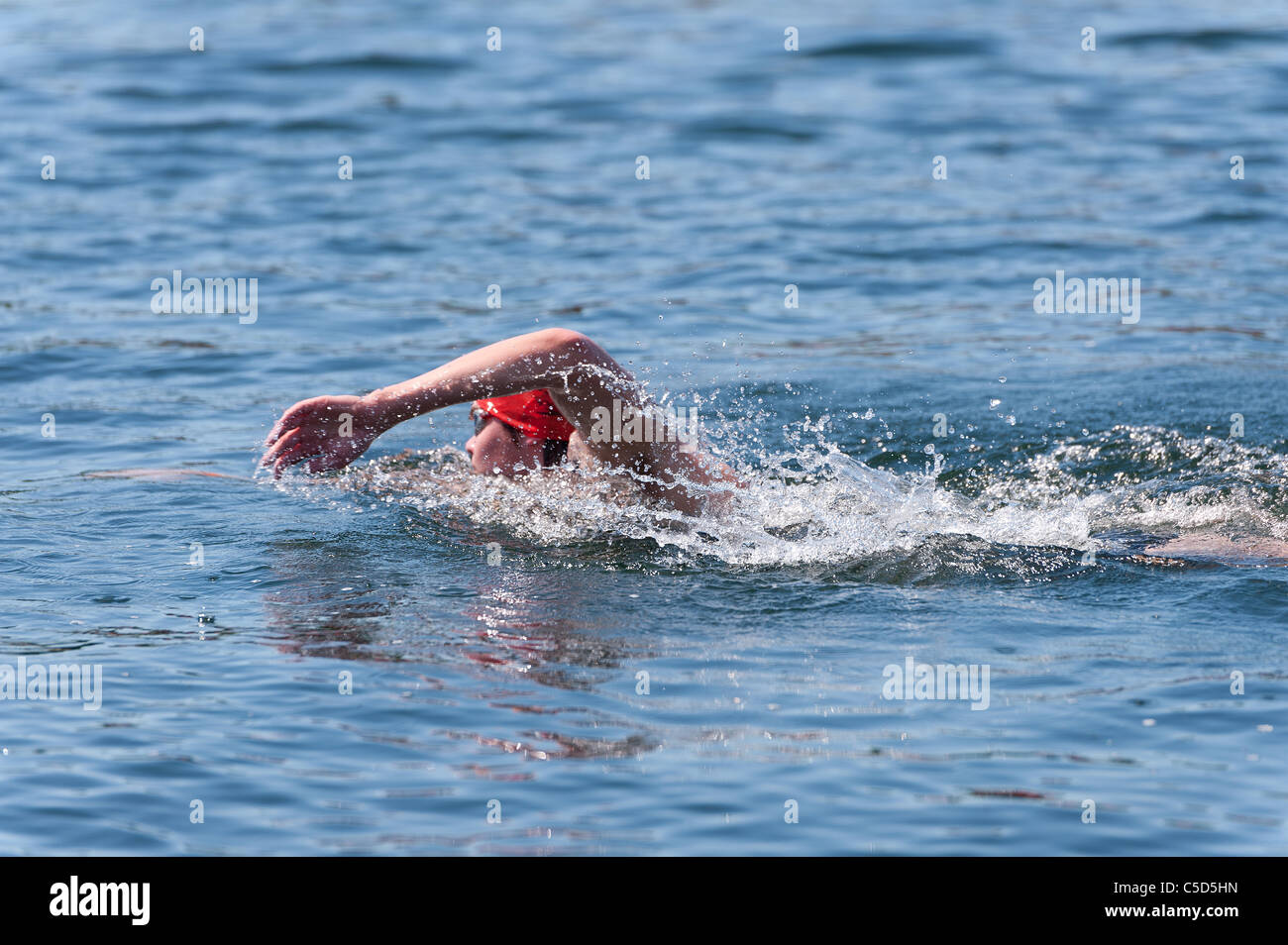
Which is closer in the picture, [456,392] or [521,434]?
[456,392]

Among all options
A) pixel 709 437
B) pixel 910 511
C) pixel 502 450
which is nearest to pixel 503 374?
pixel 502 450

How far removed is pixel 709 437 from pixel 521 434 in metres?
1.97

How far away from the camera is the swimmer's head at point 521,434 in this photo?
7.13 meters

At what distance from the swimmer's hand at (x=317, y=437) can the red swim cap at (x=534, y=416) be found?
1.23 meters

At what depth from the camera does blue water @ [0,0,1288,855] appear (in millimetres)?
4891

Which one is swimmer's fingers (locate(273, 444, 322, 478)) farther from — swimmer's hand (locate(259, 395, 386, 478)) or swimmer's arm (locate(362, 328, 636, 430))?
swimmer's arm (locate(362, 328, 636, 430))

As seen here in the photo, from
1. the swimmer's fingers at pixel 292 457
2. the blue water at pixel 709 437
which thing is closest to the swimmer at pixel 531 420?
the swimmer's fingers at pixel 292 457

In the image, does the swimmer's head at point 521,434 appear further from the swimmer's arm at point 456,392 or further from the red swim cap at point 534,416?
the swimmer's arm at point 456,392

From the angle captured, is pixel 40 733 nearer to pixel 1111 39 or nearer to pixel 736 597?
pixel 736 597

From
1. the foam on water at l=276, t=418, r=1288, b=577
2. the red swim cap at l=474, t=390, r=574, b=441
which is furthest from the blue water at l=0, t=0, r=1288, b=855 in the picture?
the red swim cap at l=474, t=390, r=574, b=441

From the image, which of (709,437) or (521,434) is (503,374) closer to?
(521,434)

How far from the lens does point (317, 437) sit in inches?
233

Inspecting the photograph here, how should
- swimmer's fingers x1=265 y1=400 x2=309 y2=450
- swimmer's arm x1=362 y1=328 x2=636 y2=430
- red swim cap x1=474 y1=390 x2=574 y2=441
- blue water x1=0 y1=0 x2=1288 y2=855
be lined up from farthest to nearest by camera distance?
red swim cap x1=474 y1=390 x2=574 y2=441 < swimmer's arm x1=362 y1=328 x2=636 y2=430 < swimmer's fingers x1=265 y1=400 x2=309 y2=450 < blue water x1=0 y1=0 x2=1288 y2=855
